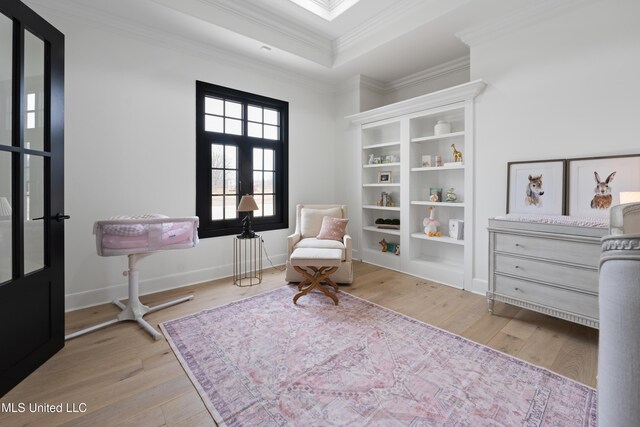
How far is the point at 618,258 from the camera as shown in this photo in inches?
25.4

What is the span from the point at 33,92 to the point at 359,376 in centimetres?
281

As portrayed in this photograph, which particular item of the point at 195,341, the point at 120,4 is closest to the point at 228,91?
the point at 120,4

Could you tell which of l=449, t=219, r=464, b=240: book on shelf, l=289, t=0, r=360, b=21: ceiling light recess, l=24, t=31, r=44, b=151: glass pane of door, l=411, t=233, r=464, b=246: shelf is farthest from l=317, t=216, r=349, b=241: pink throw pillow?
l=24, t=31, r=44, b=151: glass pane of door

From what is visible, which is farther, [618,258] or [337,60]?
[337,60]

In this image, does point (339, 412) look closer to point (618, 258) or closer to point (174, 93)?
point (618, 258)

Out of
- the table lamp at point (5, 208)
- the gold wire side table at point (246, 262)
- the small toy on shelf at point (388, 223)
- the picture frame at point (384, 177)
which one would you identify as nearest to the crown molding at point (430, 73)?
the picture frame at point (384, 177)

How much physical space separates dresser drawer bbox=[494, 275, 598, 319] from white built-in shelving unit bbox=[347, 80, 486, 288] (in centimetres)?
71

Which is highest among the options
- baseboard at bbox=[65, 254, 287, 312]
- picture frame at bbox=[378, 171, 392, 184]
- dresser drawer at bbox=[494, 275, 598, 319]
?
picture frame at bbox=[378, 171, 392, 184]

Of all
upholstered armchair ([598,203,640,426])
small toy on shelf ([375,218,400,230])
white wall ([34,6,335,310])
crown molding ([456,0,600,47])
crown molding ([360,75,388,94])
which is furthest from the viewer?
crown molding ([360,75,388,94])

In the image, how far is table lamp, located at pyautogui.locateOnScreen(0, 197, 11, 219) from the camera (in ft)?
5.53

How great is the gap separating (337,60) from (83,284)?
405 centimetres

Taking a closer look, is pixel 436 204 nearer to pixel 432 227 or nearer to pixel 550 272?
pixel 432 227

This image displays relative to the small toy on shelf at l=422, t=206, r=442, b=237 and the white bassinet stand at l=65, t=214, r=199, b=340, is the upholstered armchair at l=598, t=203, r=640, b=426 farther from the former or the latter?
the small toy on shelf at l=422, t=206, r=442, b=237

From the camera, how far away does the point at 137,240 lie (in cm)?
234
